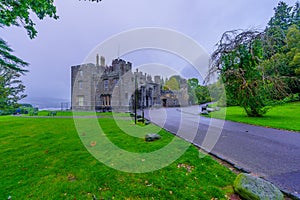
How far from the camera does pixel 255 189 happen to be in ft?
7.09

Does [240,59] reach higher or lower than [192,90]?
lower

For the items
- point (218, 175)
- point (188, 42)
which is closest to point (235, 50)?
point (188, 42)

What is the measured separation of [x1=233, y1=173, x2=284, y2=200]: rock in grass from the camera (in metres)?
2.06

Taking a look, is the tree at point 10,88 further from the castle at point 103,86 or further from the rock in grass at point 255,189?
the rock in grass at point 255,189

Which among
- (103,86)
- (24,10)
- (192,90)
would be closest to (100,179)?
(24,10)

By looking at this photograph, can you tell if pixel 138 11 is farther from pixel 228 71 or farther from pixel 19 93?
pixel 19 93

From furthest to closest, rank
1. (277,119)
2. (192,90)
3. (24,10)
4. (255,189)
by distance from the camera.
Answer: (192,90), (277,119), (24,10), (255,189)

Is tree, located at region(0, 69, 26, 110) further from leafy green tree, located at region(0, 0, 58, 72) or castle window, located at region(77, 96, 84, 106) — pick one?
leafy green tree, located at region(0, 0, 58, 72)

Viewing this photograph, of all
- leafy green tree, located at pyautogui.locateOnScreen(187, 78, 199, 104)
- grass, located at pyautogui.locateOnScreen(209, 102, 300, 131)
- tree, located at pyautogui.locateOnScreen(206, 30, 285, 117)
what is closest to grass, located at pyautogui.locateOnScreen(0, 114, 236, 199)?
tree, located at pyautogui.locateOnScreen(206, 30, 285, 117)

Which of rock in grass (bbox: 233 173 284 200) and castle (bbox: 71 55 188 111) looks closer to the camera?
rock in grass (bbox: 233 173 284 200)

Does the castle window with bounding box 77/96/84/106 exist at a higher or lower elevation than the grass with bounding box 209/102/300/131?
higher

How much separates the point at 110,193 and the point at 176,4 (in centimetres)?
1441

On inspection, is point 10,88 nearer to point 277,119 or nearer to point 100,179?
point 100,179

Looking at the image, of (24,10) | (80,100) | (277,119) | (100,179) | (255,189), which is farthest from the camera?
(80,100)
